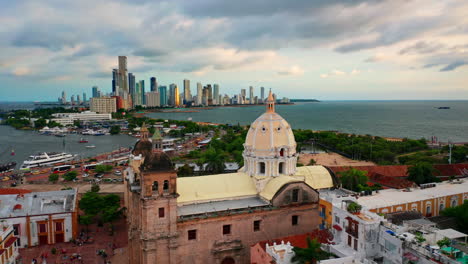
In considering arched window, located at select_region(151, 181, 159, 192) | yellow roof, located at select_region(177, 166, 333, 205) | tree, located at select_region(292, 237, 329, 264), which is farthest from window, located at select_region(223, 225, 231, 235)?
tree, located at select_region(292, 237, 329, 264)

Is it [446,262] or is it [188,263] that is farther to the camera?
[188,263]

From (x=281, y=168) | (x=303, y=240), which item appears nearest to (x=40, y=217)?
(x=281, y=168)

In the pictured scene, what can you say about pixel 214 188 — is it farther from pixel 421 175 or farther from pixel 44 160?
pixel 44 160

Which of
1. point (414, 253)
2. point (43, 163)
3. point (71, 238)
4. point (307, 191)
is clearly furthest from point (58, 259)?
point (43, 163)

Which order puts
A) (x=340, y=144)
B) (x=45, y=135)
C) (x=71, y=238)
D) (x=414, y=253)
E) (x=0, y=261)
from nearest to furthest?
(x=414, y=253) < (x=0, y=261) < (x=71, y=238) < (x=340, y=144) < (x=45, y=135)

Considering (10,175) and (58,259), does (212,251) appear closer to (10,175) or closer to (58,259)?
(58,259)

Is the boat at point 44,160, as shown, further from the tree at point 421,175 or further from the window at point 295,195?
the tree at point 421,175

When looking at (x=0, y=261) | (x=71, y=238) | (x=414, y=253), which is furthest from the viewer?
(x=71, y=238)

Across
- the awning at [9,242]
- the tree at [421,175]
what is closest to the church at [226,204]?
the awning at [9,242]
